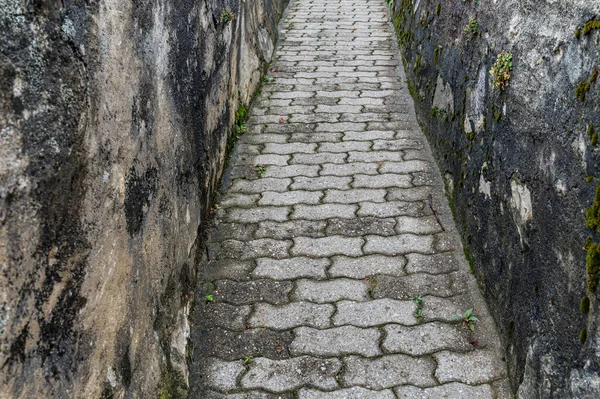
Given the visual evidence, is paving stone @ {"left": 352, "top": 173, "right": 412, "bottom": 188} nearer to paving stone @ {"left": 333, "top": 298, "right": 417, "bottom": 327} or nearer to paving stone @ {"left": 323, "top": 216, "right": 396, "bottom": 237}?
paving stone @ {"left": 323, "top": 216, "right": 396, "bottom": 237}

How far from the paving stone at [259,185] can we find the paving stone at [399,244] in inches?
33.3

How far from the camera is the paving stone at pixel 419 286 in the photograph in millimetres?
3139

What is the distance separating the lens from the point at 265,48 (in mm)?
6223

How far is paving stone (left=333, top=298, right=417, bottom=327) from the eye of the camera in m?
2.96

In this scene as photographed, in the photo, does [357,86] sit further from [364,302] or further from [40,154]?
[40,154]

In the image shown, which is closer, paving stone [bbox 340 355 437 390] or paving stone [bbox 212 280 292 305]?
paving stone [bbox 340 355 437 390]

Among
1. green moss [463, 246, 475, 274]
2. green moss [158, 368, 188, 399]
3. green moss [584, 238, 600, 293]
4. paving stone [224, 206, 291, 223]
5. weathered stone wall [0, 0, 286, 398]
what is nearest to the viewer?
weathered stone wall [0, 0, 286, 398]

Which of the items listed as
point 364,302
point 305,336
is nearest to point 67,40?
point 305,336

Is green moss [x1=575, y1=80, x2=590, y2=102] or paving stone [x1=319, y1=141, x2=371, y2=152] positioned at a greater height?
green moss [x1=575, y1=80, x2=590, y2=102]

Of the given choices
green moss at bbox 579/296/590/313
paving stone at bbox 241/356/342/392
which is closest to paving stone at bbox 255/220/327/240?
paving stone at bbox 241/356/342/392

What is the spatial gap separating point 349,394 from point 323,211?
152 cm

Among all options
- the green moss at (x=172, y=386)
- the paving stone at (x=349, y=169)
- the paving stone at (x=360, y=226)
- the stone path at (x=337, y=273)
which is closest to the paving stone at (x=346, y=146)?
the stone path at (x=337, y=273)

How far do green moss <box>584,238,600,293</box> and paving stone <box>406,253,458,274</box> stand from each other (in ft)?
4.81

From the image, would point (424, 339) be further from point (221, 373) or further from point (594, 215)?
point (594, 215)
